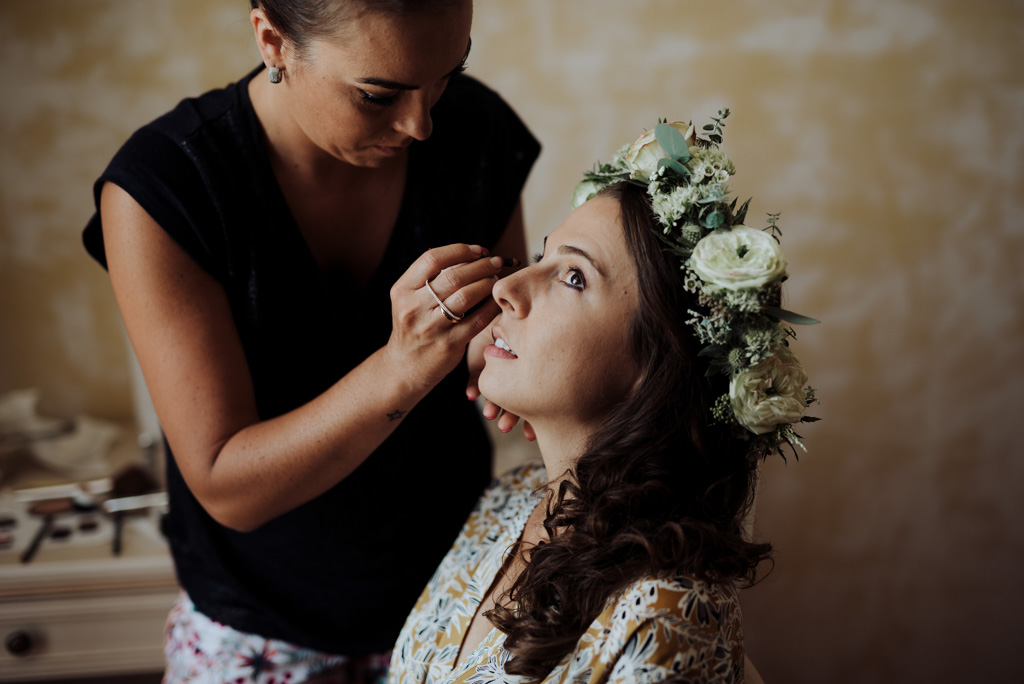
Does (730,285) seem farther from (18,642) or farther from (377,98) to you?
(18,642)

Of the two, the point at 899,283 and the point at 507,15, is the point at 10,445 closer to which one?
the point at 507,15

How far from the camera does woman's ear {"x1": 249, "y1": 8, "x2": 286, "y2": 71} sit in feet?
3.72

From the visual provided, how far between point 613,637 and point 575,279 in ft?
1.88

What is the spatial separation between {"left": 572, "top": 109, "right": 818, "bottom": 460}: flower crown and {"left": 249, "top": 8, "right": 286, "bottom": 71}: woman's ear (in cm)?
65

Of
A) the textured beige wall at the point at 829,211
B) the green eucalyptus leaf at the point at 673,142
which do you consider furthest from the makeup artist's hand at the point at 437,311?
the textured beige wall at the point at 829,211

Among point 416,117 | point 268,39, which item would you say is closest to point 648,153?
point 416,117

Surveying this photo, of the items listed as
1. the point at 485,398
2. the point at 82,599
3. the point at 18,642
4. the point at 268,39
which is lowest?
the point at 18,642

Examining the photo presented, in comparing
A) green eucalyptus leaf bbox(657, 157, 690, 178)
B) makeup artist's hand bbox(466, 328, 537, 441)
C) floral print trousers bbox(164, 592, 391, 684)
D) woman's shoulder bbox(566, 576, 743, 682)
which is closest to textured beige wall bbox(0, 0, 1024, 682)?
makeup artist's hand bbox(466, 328, 537, 441)

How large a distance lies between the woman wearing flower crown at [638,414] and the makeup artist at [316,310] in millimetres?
152

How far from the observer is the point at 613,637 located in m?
1.01

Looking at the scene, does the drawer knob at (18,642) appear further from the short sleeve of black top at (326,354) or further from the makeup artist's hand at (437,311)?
the makeup artist's hand at (437,311)

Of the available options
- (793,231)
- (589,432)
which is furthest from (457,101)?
(793,231)

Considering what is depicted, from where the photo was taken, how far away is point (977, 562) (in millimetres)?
2531

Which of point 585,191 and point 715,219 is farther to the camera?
point 585,191
